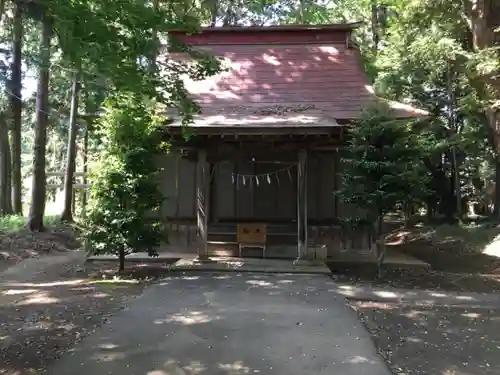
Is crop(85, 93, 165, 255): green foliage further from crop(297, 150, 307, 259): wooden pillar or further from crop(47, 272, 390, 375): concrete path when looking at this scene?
crop(297, 150, 307, 259): wooden pillar

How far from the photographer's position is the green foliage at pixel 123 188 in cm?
1002

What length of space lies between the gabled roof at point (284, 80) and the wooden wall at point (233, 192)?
1.74 meters

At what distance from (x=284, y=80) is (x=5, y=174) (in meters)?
13.3

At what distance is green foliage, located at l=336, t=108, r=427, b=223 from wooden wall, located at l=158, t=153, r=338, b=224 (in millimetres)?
3439

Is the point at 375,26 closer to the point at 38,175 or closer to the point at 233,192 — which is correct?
the point at 233,192

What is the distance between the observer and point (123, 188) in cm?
1004

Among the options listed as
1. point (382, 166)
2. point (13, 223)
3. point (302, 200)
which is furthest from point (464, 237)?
point (13, 223)

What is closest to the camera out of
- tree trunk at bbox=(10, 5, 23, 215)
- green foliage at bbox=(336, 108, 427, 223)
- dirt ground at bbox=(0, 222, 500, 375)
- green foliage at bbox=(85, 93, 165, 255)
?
dirt ground at bbox=(0, 222, 500, 375)

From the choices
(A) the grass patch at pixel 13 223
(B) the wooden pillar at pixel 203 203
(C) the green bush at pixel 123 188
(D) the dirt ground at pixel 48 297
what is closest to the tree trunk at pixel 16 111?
(A) the grass patch at pixel 13 223

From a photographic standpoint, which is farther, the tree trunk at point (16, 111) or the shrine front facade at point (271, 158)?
the tree trunk at point (16, 111)

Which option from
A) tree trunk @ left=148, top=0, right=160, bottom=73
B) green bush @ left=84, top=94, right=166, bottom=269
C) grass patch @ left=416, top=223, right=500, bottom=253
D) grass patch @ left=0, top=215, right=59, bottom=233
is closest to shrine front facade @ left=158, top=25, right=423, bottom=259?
green bush @ left=84, top=94, right=166, bottom=269

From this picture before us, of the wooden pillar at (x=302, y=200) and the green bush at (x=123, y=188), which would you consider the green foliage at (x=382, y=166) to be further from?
the green bush at (x=123, y=188)

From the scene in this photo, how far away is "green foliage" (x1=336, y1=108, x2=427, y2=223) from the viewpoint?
975 centimetres

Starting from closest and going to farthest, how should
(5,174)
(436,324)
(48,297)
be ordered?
(436,324) < (48,297) < (5,174)
